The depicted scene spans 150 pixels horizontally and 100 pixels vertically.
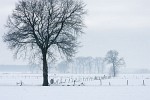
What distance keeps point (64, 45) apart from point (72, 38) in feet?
5.59

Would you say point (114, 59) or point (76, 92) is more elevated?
point (114, 59)

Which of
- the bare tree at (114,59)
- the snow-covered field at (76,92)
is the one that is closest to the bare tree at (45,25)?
the snow-covered field at (76,92)

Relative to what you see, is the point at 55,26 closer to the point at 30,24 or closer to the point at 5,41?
the point at 30,24

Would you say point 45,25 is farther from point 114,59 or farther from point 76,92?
point 114,59

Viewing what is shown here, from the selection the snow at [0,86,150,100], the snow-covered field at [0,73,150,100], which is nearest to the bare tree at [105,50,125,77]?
the snow-covered field at [0,73,150,100]

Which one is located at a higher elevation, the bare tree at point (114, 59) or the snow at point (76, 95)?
the bare tree at point (114, 59)

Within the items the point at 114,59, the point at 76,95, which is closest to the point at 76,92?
the point at 76,95

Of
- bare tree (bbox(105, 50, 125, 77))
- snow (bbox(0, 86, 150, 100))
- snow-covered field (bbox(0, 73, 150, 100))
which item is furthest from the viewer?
bare tree (bbox(105, 50, 125, 77))

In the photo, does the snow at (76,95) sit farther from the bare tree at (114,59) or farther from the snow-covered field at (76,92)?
the bare tree at (114,59)

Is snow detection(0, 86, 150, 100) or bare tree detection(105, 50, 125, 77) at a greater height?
bare tree detection(105, 50, 125, 77)

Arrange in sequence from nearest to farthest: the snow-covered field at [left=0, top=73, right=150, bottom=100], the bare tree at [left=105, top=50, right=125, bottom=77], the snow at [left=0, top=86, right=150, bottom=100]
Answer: the snow at [left=0, top=86, right=150, bottom=100]
the snow-covered field at [left=0, top=73, right=150, bottom=100]
the bare tree at [left=105, top=50, right=125, bottom=77]

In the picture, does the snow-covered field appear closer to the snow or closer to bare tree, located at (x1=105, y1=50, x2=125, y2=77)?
the snow

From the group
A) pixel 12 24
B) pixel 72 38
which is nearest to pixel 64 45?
pixel 72 38

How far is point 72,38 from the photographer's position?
138 ft
